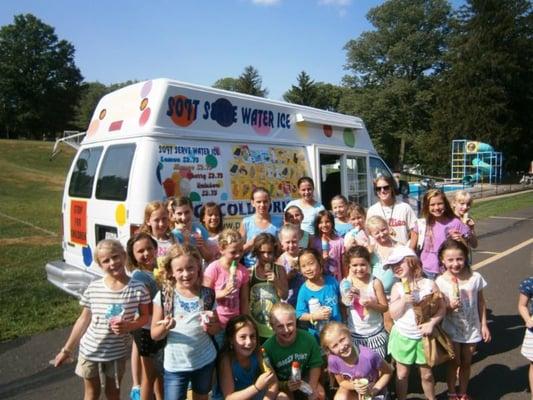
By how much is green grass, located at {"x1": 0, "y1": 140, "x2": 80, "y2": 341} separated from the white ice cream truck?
1.66 feet

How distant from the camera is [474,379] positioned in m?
3.71

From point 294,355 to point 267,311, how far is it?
458 mm

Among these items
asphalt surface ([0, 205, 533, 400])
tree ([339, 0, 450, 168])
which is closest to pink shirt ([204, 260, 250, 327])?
asphalt surface ([0, 205, 533, 400])

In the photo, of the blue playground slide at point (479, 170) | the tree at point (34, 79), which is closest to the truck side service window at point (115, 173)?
the blue playground slide at point (479, 170)

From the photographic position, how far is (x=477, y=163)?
99.1 feet

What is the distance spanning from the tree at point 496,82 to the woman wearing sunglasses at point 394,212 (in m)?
34.4

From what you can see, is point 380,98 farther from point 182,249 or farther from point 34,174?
point 182,249

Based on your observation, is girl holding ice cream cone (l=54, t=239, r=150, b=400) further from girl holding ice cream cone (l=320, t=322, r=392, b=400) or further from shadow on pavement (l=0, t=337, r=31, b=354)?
shadow on pavement (l=0, t=337, r=31, b=354)

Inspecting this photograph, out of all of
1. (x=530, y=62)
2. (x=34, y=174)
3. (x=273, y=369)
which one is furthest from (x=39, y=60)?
(x=273, y=369)

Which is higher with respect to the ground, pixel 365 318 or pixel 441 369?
pixel 365 318

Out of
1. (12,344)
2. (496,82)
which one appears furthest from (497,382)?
(496,82)

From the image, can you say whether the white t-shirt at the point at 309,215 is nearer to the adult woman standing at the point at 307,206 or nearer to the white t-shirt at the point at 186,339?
the adult woman standing at the point at 307,206

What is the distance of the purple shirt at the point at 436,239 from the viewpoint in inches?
155

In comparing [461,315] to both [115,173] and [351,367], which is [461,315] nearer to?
[351,367]
